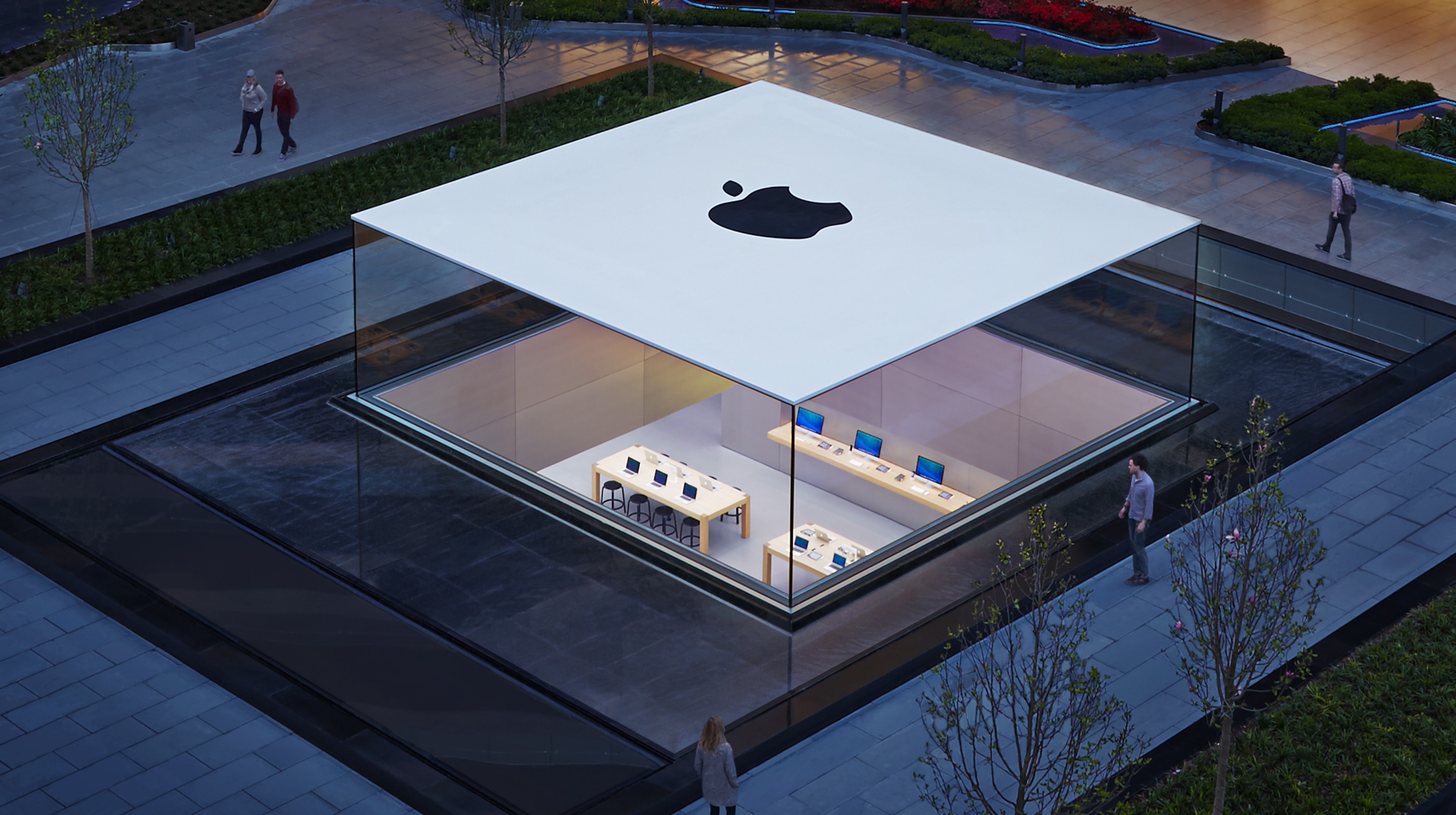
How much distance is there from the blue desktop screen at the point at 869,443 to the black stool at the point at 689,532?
197cm

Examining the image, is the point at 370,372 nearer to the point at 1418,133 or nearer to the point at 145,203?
the point at 145,203

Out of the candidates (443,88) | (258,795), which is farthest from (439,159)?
(258,795)

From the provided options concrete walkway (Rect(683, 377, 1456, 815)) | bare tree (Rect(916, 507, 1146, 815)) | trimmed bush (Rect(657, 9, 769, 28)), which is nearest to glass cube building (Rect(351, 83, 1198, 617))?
bare tree (Rect(916, 507, 1146, 815))

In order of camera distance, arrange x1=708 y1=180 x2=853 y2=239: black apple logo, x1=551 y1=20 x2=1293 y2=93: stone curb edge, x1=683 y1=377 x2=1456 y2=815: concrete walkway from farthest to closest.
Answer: x1=551 y1=20 x2=1293 y2=93: stone curb edge < x1=708 y1=180 x2=853 y2=239: black apple logo < x1=683 y1=377 x2=1456 y2=815: concrete walkway

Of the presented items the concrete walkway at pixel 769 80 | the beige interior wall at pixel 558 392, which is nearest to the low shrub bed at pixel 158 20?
the concrete walkway at pixel 769 80

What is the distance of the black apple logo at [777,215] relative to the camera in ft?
63.7

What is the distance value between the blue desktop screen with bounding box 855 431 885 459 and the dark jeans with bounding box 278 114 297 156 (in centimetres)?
1183

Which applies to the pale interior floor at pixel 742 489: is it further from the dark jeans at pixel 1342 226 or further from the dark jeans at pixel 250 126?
the dark jeans at pixel 250 126

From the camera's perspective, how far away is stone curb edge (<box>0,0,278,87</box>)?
29734mm

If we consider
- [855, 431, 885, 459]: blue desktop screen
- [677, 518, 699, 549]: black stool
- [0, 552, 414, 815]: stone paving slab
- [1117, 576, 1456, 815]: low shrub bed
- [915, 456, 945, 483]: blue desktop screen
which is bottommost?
[0, 552, 414, 815]: stone paving slab

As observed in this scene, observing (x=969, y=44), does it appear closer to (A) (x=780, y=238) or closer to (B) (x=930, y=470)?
(A) (x=780, y=238)

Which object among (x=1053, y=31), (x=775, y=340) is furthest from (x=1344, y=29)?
(x=775, y=340)

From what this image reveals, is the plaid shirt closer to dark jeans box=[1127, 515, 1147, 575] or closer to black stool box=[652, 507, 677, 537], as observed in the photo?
dark jeans box=[1127, 515, 1147, 575]

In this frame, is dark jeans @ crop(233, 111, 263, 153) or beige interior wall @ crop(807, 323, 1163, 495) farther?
dark jeans @ crop(233, 111, 263, 153)
